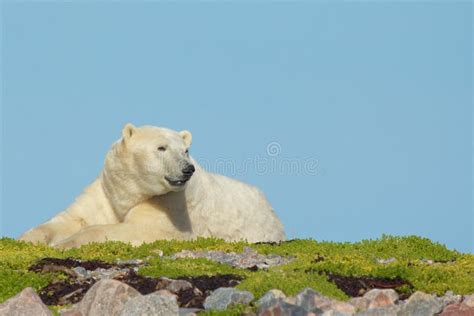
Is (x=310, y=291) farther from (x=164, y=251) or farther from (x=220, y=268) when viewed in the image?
(x=164, y=251)

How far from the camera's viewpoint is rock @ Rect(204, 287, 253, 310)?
10.9 metres

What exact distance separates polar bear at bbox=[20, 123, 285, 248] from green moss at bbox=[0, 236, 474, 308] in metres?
1.15

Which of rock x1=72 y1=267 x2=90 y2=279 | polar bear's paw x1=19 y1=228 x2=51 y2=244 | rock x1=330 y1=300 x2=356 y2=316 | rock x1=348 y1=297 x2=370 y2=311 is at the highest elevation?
polar bear's paw x1=19 y1=228 x2=51 y2=244

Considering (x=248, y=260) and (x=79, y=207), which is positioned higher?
(x=79, y=207)

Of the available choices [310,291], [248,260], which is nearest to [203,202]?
[248,260]

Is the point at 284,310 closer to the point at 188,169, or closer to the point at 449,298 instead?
the point at 449,298

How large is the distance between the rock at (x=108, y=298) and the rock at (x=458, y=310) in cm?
317

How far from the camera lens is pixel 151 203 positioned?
1919cm

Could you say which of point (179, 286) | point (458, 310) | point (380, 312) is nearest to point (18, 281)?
point (179, 286)

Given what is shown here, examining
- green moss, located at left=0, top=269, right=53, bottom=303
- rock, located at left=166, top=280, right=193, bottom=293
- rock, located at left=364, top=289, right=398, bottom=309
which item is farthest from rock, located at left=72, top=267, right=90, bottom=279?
rock, located at left=364, top=289, right=398, bottom=309

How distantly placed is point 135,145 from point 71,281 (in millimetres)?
5317

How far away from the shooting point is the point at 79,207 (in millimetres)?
19859

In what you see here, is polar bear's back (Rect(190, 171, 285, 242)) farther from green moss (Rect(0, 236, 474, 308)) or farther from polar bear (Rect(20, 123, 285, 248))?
green moss (Rect(0, 236, 474, 308))

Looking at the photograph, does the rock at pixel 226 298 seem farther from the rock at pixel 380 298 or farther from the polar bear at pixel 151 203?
the polar bear at pixel 151 203
